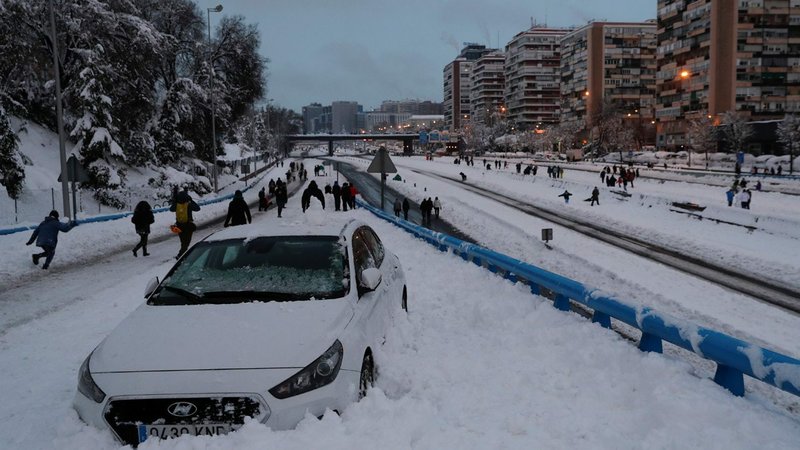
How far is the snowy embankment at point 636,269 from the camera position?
13.0 m

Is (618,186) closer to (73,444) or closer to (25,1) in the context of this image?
(25,1)

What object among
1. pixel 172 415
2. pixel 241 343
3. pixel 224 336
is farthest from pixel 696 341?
pixel 172 415

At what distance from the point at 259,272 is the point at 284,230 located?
779 millimetres

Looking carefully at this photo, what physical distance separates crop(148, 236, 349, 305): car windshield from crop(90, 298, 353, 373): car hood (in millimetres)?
211

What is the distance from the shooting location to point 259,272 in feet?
17.4

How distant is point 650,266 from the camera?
21.1m

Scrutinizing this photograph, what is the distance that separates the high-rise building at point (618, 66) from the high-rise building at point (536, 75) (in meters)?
32.1

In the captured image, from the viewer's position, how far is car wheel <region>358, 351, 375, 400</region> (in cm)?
435

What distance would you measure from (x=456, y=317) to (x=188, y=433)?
4780 millimetres

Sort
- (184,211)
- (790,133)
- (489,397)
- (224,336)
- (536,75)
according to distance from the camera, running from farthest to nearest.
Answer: (536,75) → (790,133) → (184,211) → (489,397) → (224,336)

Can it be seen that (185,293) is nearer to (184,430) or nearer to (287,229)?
(287,229)

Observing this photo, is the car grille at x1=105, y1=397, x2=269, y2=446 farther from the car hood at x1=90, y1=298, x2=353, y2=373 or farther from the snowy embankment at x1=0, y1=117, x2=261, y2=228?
the snowy embankment at x1=0, y1=117, x2=261, y2=228

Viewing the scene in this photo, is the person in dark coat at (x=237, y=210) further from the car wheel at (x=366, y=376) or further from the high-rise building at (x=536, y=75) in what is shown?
the high-rise building at (x=536, y=75)

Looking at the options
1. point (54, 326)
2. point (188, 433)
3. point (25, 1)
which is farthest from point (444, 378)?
point (25, 1)
